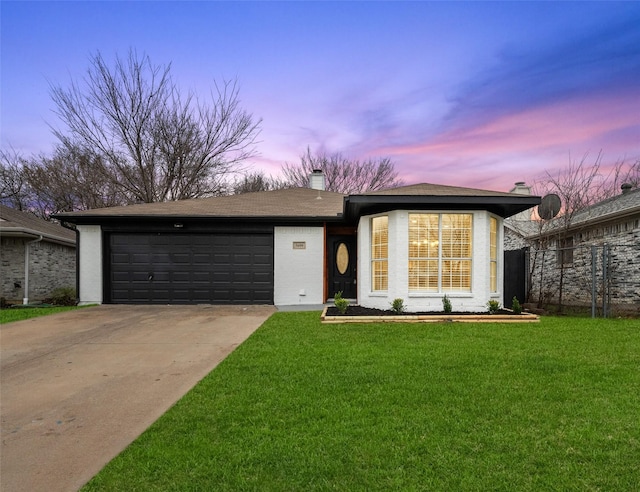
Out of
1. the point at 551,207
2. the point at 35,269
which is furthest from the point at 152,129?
the point at 551,207

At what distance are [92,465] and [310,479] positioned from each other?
1.48 metres

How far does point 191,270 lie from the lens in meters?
11.0

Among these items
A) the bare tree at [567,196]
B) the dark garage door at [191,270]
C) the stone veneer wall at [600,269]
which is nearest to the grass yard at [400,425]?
the stone veneer wall at [600,269]

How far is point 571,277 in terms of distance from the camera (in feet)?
39.9

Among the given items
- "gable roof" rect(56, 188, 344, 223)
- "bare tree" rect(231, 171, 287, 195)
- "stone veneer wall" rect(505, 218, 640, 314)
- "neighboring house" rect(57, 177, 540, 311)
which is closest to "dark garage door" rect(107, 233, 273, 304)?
"neighboring house" rect(57, 177, 540, 311)

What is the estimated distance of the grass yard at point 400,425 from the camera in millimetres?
2143

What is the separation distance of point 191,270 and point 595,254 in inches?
425

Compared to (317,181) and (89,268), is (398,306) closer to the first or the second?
(89,268)

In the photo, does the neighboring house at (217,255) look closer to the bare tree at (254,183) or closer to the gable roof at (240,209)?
the gable roof at (240,209)

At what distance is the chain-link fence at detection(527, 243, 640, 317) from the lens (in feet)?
29.7

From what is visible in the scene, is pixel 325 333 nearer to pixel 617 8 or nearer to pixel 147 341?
pixel 147 341

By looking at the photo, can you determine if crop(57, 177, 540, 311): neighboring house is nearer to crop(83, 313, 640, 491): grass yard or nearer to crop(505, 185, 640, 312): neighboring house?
crop(83, 313, 640, 491): grass yard

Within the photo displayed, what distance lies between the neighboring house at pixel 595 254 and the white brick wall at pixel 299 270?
21.3ft

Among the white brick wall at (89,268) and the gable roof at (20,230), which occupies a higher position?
the gable roof at (20,230)
